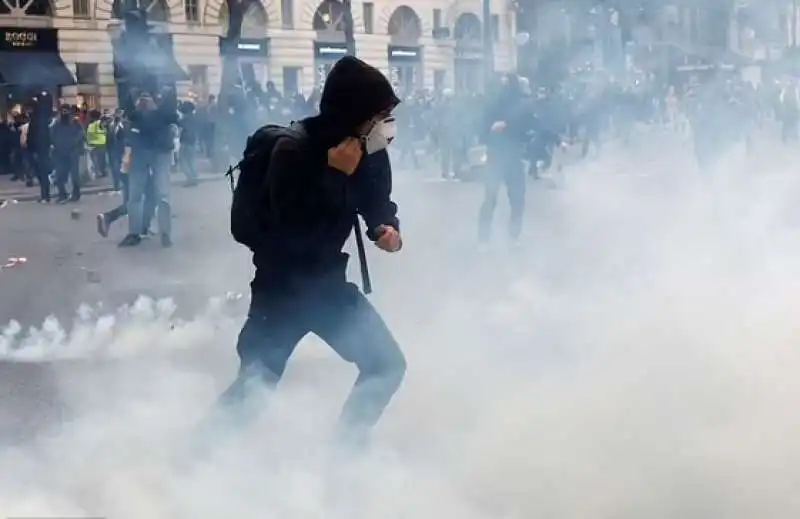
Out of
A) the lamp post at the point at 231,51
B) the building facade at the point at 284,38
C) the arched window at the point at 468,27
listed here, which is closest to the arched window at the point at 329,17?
the building facade at the point at 284,38

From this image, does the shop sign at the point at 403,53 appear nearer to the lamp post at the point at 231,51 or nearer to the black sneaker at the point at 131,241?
the lamp post at the point at 231,51

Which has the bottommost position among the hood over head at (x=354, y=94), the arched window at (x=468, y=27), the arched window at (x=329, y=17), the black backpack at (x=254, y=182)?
the black backpack at (x=254, y=182)

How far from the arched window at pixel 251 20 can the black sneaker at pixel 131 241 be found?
6.14ft

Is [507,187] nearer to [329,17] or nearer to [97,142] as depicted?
[329,17]

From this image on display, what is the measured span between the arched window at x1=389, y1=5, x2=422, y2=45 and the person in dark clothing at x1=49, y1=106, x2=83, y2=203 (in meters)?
4.07

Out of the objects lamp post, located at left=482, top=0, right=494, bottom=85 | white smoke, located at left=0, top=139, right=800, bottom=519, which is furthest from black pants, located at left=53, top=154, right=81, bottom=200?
white smoke, located at left=0, top=139, right=800, bottom=519

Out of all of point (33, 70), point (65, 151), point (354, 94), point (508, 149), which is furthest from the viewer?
point (33, 70)

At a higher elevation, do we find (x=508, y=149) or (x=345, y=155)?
(x=345, y=155)

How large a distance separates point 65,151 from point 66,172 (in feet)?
1.04

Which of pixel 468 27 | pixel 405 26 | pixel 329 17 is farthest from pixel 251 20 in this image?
pixel 329 17

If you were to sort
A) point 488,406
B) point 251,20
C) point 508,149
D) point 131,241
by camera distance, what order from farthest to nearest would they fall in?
point 251,20
point 131,241
point 508,149
point 488,406

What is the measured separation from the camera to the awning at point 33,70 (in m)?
14.4

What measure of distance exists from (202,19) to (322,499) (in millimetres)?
6311

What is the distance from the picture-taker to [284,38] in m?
14.3
